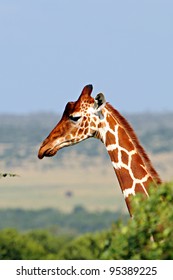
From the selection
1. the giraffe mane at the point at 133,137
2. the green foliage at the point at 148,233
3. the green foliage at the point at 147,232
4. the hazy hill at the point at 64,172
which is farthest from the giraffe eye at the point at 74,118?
the hazy hill at the point at 64,172

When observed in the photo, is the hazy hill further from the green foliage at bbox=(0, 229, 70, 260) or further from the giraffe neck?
the giraffe neck

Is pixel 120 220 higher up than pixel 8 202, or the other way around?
pixel 8 202

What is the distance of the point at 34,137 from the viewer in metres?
111

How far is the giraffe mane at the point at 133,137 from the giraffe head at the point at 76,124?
0.12 m

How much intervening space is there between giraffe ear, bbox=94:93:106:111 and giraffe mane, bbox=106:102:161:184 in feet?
0.17

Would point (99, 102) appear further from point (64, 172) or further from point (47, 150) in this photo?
point (64, 172)

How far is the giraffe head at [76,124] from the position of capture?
1338 centimetres

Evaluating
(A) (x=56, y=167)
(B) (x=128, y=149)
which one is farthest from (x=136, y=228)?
(A) (x=56, y=167)

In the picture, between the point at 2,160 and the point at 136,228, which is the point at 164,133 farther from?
the point at 136,228

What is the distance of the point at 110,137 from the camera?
43.5 ft

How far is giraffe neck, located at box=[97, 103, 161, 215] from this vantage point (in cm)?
1304

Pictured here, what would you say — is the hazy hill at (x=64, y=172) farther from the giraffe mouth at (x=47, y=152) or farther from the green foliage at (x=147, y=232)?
the green foliage at (x=147, y=232)

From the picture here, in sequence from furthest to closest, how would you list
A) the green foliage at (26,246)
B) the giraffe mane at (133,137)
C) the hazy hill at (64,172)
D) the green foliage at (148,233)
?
1. the hazy hill at (64,172)
2. the green foliage at (26,246)
3. the giraffe mane at (133,137)
4. the green foliage at (148,233)
